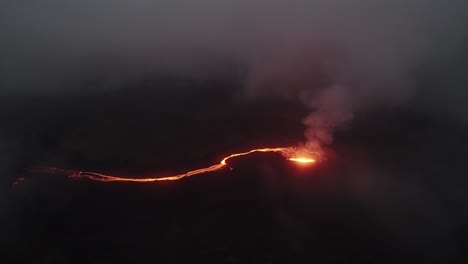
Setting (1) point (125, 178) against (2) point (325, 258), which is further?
(1) point (125, 178)

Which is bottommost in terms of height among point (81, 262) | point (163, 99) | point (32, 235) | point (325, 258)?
point (325, 258)

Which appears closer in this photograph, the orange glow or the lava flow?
the lava flow

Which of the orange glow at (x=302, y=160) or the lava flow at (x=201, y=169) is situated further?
the orange glow at (x=302, y=160)

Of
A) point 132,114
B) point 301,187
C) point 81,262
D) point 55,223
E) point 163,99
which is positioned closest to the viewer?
point 81,262

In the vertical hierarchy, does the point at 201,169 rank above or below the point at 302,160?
below

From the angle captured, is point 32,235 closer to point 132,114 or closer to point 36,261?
point 36,261

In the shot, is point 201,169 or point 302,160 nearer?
point 201,169

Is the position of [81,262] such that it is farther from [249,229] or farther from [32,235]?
[249,229]

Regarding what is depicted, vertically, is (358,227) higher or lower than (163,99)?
lower

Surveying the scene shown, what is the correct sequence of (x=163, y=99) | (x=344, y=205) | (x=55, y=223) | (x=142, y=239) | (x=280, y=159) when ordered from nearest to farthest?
(x=142, y=239) → (x=55, y=223) → (x=344, y=205) → (x=280, y=159) → (x=163, y=99)

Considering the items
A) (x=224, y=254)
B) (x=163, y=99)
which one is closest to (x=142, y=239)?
(x=224, y=254)
